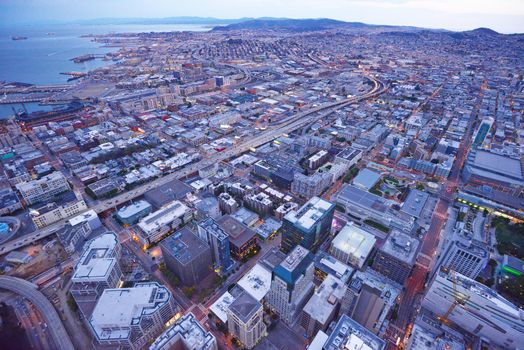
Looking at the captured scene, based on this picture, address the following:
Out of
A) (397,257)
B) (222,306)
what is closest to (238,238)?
(222,306)

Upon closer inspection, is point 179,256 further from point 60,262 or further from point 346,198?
point 346,198

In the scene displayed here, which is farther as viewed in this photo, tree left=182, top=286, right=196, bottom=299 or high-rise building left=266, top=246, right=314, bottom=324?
tree left=182, top=286, right=196, bottom=299

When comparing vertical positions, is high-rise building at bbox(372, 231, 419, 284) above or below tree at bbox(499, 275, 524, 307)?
above

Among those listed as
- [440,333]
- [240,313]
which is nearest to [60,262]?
[240,313]

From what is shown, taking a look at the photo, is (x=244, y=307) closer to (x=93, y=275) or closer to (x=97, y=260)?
(x=93, y=275)

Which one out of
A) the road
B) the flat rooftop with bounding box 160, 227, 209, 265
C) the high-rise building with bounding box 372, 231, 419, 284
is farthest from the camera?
the high-rise building with bounding box 372, 231, 419, 284

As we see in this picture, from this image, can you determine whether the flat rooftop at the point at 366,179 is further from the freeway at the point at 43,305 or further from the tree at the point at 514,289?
the freeway at the point at 43,305

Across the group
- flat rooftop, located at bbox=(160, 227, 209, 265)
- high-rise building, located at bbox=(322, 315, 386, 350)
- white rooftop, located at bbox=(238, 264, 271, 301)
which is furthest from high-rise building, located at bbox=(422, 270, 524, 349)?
flat rooftop, located at bbox=(160, 227, 209, 265)

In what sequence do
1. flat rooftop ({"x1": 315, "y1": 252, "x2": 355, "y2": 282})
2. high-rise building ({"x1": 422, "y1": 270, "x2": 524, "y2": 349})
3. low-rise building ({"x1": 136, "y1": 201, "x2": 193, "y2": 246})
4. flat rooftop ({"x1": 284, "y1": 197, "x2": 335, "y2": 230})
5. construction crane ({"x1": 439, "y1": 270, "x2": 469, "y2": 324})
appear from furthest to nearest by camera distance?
low-rise building ({"x1": 136, "y1": 201, "x2": 193, "y2": 246}) < flat rooftop ({"x1": 284, "y1": 197, "x2": 335, "y2": 230}) < flat rooftop ({"x1": 315, "y1": 252, "x2": 355, "y2": 282}) < construction crane ({"x1": 439, "y1": 270, "x2": 469, "y2": 324}) < high-rise building ({"x1": 422, "y1": 270, "x2": 524, "y2": 349})

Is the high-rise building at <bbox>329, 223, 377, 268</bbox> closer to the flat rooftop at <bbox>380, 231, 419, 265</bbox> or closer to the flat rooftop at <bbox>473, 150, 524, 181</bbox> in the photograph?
the flat rooftop at <bbox>380, 231, 419, 265</bbox>
